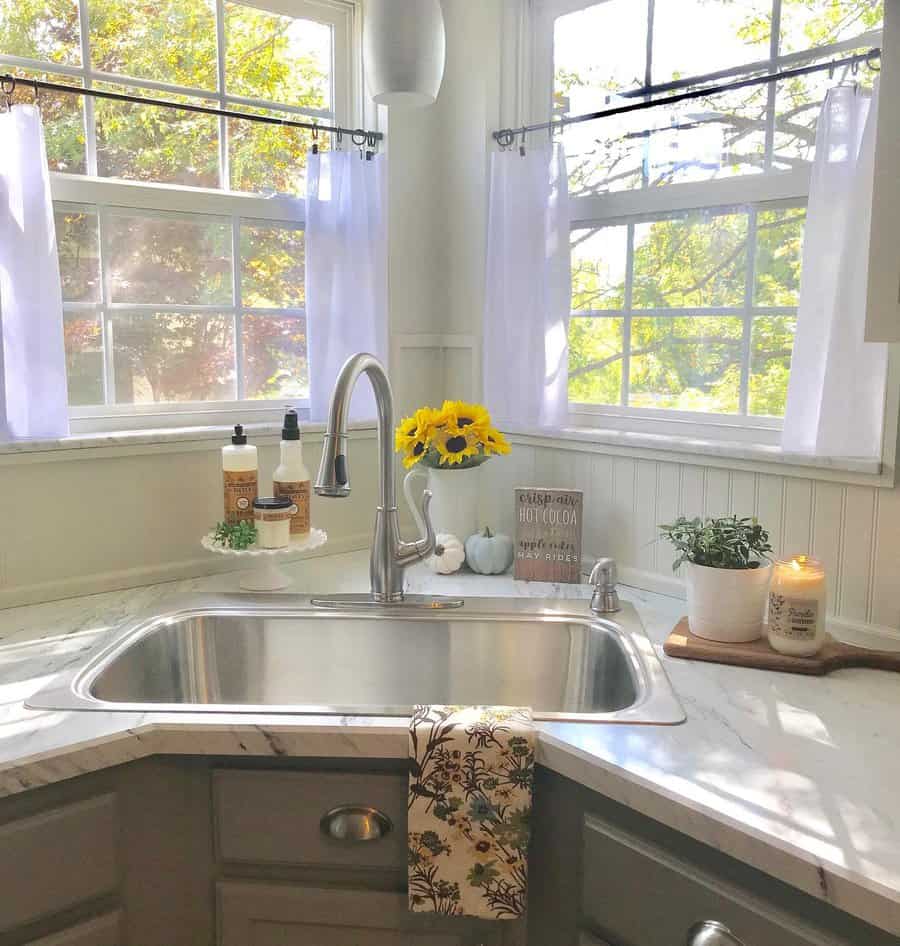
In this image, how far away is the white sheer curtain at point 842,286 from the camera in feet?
5.05

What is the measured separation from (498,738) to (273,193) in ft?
4.70

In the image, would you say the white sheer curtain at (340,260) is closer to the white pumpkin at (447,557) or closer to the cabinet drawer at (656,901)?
the white pumpkin at (447,557)

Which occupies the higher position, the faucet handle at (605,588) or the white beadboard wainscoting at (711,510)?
the white beadboard wainscoting at (711,510)

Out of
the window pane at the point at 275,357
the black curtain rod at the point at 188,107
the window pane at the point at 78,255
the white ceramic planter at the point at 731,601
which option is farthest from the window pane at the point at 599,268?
the window pane at the point at 78,255

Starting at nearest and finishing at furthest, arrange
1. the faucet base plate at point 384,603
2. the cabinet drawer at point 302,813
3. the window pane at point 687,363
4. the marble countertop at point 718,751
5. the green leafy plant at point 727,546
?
1. the marble countertop at point 718,751
2. the cabinet drawer at point 302,813
3. the green leafy plant at point 727,546
4. the faucet base plate at point 384,603
5. the window pane at point 687,363

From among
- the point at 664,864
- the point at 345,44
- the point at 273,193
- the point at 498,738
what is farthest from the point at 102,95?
the point at 664,864

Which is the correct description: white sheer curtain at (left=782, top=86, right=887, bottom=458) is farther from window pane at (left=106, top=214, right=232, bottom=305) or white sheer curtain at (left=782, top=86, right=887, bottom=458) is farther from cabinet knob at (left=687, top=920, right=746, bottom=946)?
window pane at (left=106, top=214, right=232, bottom=305)

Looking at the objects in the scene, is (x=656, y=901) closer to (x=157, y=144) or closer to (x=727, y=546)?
(x=727, y=546)

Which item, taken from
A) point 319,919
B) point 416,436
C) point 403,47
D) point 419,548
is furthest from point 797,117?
point 319,919

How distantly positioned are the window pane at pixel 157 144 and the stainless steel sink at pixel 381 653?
2.96 ft

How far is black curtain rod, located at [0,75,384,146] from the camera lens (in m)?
1.73

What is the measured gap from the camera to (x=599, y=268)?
6.82 feet

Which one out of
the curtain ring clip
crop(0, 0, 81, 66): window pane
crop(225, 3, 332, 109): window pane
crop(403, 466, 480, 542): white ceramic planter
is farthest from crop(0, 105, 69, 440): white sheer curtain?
crop(403, 466, 480, 542): white ceramic planter

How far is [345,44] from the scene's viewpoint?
2.21 m
